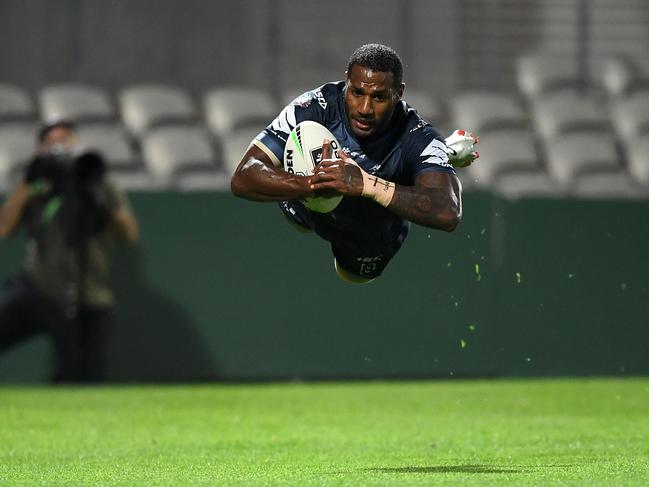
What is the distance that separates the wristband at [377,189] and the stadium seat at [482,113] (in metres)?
8.45

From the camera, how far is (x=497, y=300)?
12484 millimetres

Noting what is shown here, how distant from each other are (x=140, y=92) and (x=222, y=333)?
3208 mm

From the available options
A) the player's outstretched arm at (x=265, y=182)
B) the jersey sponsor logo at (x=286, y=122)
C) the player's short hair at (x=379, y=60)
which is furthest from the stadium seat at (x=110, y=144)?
→ the player's short hair at (x=379, y=60)

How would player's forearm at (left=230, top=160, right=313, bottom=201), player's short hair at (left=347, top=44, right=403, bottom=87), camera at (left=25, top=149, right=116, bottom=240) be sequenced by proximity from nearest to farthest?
player's forearm at (left=230, top=160, right=313, bottom=201) → player's short hair at (left=347, top=44, right=403, bottom=87) → camera at (left=25, top=149, right=116, bottom=240)

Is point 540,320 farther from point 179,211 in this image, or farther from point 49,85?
point 49,85

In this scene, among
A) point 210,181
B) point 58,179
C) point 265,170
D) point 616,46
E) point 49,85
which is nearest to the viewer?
point 265,170

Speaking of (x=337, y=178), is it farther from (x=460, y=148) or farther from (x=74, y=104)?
(x=74, y=104)

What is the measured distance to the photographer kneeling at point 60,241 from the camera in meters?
11.8

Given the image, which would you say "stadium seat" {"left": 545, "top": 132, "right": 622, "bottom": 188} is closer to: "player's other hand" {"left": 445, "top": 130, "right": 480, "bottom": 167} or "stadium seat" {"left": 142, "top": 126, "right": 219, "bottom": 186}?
"stadium seat" {"left": 142, "top": 126, "right": 219, "bottom": 186}

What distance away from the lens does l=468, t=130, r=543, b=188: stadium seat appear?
569 inches

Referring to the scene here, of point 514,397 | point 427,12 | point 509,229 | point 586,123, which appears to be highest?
point 427,12

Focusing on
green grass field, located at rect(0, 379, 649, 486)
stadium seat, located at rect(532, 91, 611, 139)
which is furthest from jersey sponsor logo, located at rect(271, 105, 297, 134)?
stadium seat, located at rect(532, 91, 611, 139)

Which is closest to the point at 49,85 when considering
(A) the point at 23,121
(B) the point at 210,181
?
(A) the point at 23,121

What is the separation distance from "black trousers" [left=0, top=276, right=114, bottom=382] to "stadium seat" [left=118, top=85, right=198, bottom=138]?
2.82 meters
